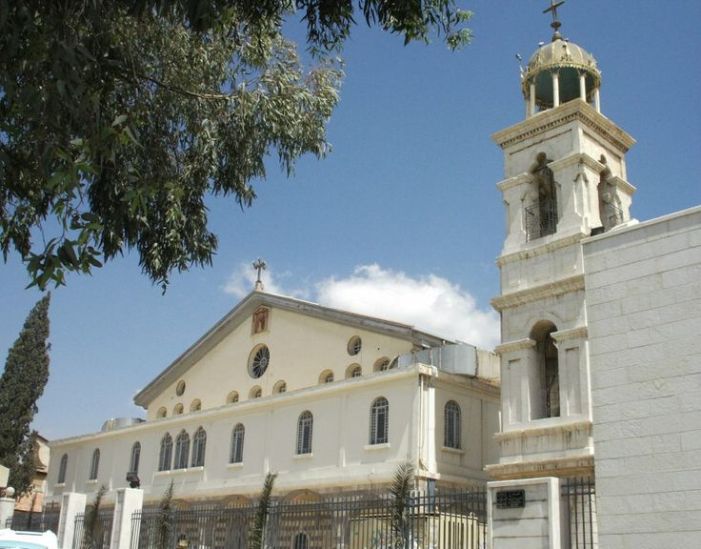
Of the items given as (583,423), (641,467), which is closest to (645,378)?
(641,467)

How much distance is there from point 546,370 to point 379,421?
4.94 meters

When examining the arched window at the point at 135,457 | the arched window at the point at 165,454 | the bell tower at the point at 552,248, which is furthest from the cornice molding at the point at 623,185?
the arched window at the point at 135,457

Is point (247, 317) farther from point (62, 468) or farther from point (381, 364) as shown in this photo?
point (62, 468)

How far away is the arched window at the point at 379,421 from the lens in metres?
24.5

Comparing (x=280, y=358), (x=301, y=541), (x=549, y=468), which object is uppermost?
(x=280, y=358)

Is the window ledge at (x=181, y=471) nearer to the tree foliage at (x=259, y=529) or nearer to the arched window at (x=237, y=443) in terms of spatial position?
the arched window at (x=237, y=443)

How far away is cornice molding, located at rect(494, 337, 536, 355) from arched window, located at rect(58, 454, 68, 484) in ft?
70.4

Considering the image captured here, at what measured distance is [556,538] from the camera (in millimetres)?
10398

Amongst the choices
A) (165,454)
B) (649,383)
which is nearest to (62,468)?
(165,454)

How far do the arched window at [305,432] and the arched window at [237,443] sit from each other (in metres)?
2.70

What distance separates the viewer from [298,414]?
27.3m

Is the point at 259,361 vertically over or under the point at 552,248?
under

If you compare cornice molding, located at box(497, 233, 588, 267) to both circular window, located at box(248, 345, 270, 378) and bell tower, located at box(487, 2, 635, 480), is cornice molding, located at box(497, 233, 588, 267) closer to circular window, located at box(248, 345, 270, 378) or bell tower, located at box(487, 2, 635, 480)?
bell tower, located at box(487, 2, 635, 480)

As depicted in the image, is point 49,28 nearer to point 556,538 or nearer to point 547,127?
point 556,538
